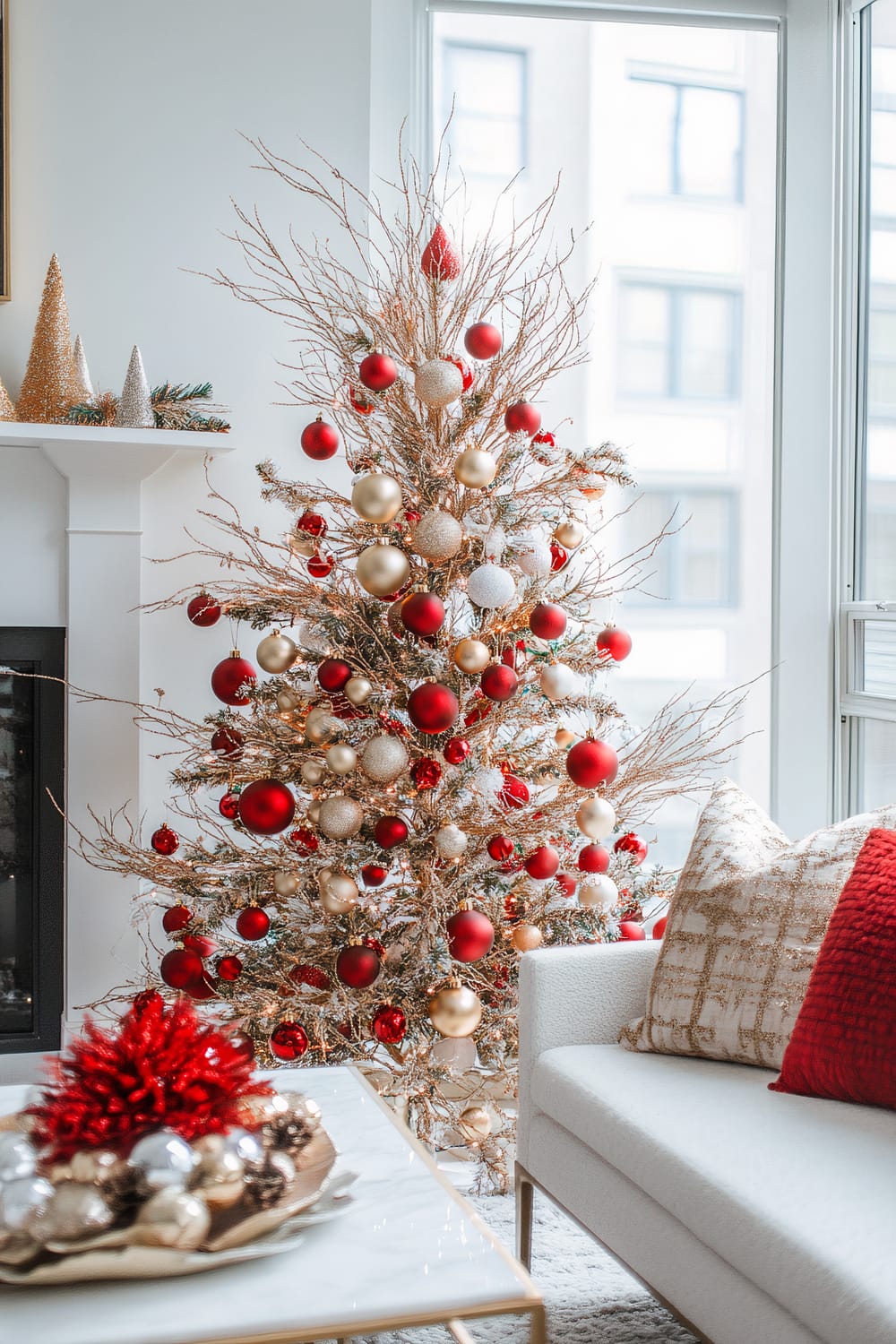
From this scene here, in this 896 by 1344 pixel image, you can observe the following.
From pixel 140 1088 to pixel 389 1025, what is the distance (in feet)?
3.04

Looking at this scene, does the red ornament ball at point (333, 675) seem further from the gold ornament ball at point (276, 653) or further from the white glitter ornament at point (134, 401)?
the white glitter ornament at point (134, 401)

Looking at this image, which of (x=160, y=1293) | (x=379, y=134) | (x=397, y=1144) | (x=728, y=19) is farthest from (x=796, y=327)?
(x=160, y=1293)

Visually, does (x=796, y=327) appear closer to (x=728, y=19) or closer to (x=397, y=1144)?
(x=728, y=19)

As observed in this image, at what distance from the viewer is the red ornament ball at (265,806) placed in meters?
2.20

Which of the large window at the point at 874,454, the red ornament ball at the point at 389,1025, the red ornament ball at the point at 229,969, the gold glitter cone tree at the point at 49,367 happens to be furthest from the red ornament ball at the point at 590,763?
the gold glitter cone tree at the point at 49,367

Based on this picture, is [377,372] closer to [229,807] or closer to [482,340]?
[482,340]

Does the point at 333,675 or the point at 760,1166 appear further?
the point at 333,675

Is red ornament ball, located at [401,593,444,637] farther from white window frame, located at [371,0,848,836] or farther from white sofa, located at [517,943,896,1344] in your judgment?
white window frame, located at [371,0,848,836]

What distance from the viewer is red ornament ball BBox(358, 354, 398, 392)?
88.1 inches

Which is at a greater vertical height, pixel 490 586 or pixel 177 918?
pixel 490 586

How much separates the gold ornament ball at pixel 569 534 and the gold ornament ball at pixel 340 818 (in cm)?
66

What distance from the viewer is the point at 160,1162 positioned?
123 centimetres

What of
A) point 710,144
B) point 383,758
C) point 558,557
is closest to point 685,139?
point 710,144

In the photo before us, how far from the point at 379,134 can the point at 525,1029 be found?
2.23 m
